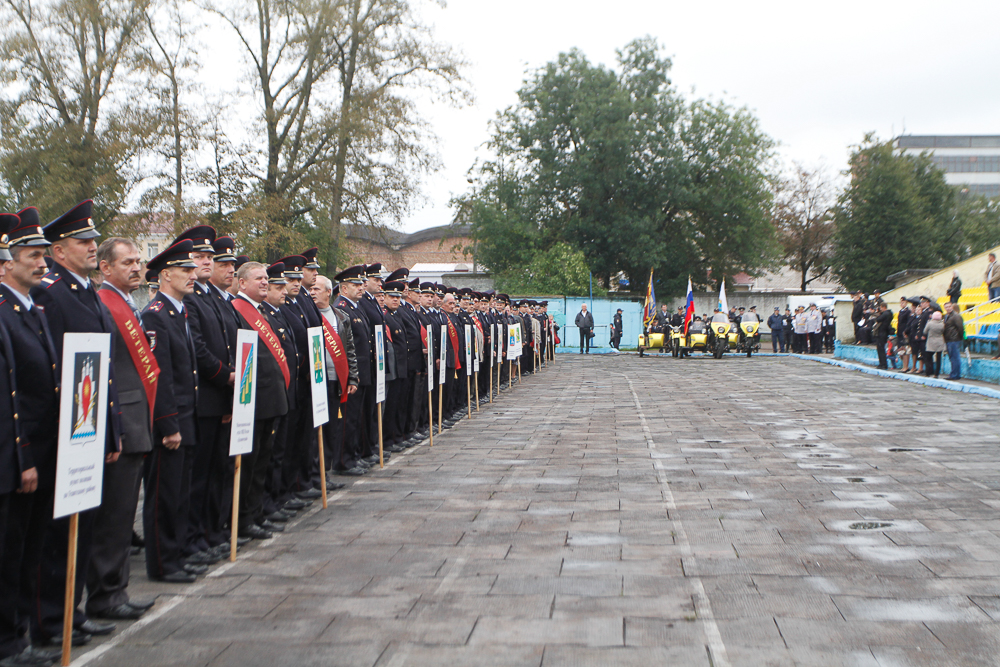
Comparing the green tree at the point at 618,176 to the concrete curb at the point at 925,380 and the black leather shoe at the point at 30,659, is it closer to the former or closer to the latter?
the concrete curb at the point at 925,380

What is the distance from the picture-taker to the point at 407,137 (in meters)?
29.3

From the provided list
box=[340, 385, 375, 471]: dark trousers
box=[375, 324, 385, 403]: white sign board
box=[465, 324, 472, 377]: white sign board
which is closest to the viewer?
box=[340, 385, 375, 471]: dark trousers

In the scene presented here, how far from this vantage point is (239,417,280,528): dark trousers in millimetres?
6609

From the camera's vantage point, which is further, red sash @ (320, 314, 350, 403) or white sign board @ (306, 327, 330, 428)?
red sash @ (320, 314, 350, 403)

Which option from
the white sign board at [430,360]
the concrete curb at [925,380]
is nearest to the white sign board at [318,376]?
the white sign board at [430,360]

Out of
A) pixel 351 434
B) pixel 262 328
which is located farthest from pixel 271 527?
pixel 351 434

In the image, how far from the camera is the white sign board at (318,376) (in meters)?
7.45

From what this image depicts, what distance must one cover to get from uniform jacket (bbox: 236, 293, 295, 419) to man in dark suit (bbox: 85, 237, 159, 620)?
4.63 ft

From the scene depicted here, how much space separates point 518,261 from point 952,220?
88.5 feet

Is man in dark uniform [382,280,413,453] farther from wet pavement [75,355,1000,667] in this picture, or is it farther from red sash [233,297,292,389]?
red sash [233,297,292,389]

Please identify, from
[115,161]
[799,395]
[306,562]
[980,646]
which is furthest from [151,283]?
[115,161]

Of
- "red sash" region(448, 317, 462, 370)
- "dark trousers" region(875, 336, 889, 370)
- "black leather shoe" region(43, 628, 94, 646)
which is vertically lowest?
"black leather shoe" region(43, 628, 94, 646)

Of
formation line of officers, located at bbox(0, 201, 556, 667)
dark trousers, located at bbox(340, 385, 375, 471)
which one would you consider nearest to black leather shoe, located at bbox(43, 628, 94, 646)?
formation line of officers, located at bbox(0, 201, 556, 667)

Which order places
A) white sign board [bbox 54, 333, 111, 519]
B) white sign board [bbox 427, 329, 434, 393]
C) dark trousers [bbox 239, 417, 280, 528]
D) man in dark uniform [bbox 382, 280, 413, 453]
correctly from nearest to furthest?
white sign board [bbox 54, 333, 111, 519] < dark trousers [bbox 239, 417, 280, 528] < man in dark uniform [bbox 382, 280, 413, 453] < white sign board [bbox 427, 329, 434, 393]
